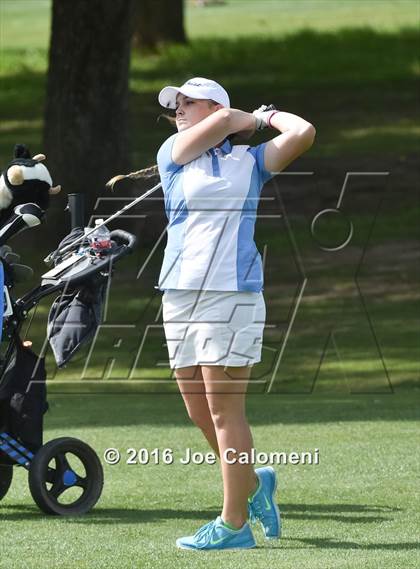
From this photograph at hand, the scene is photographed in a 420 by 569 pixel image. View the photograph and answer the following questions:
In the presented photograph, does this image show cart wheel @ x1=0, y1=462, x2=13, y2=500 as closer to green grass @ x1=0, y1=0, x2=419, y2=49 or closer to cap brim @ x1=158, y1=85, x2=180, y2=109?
cap brim @ x1=158, y1=85, x2=180, y2=109

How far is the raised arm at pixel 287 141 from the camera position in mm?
6645

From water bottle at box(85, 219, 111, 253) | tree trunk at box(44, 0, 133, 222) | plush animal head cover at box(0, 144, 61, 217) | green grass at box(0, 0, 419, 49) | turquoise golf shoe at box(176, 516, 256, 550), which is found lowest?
green grass at box(0, 0, 419, 49)

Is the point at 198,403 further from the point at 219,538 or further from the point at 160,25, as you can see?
the point at 160,25

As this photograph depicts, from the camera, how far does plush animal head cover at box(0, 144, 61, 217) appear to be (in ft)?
25.6

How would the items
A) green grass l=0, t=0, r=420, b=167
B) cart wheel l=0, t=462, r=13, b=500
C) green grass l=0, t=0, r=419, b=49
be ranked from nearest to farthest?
cart wheel l=0, t=462, r=13, b=500 → green grass l=0, t=0, r=420, b=167 → green grass l=0, t=0, r=419, b=49

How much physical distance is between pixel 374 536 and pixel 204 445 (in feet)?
10.5

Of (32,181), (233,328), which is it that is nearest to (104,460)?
(32,181)

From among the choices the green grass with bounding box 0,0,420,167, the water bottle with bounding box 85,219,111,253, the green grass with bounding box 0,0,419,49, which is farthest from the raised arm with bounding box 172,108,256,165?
the green grass with bounding box 0,0,419,49

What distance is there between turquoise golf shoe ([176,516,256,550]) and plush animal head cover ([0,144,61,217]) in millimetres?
1995

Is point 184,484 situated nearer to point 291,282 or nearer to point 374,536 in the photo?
point 374,536

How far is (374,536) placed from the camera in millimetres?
7121

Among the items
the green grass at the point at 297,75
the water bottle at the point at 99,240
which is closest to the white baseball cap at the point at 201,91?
the water bottle at the point at 99,240

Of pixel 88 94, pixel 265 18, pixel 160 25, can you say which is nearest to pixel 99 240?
pixel 88 94

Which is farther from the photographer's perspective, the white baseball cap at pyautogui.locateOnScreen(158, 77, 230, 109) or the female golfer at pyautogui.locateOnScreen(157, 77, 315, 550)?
the white baseball cap at pyautogui.locateOnScreen(158, 77, 230, 109)
